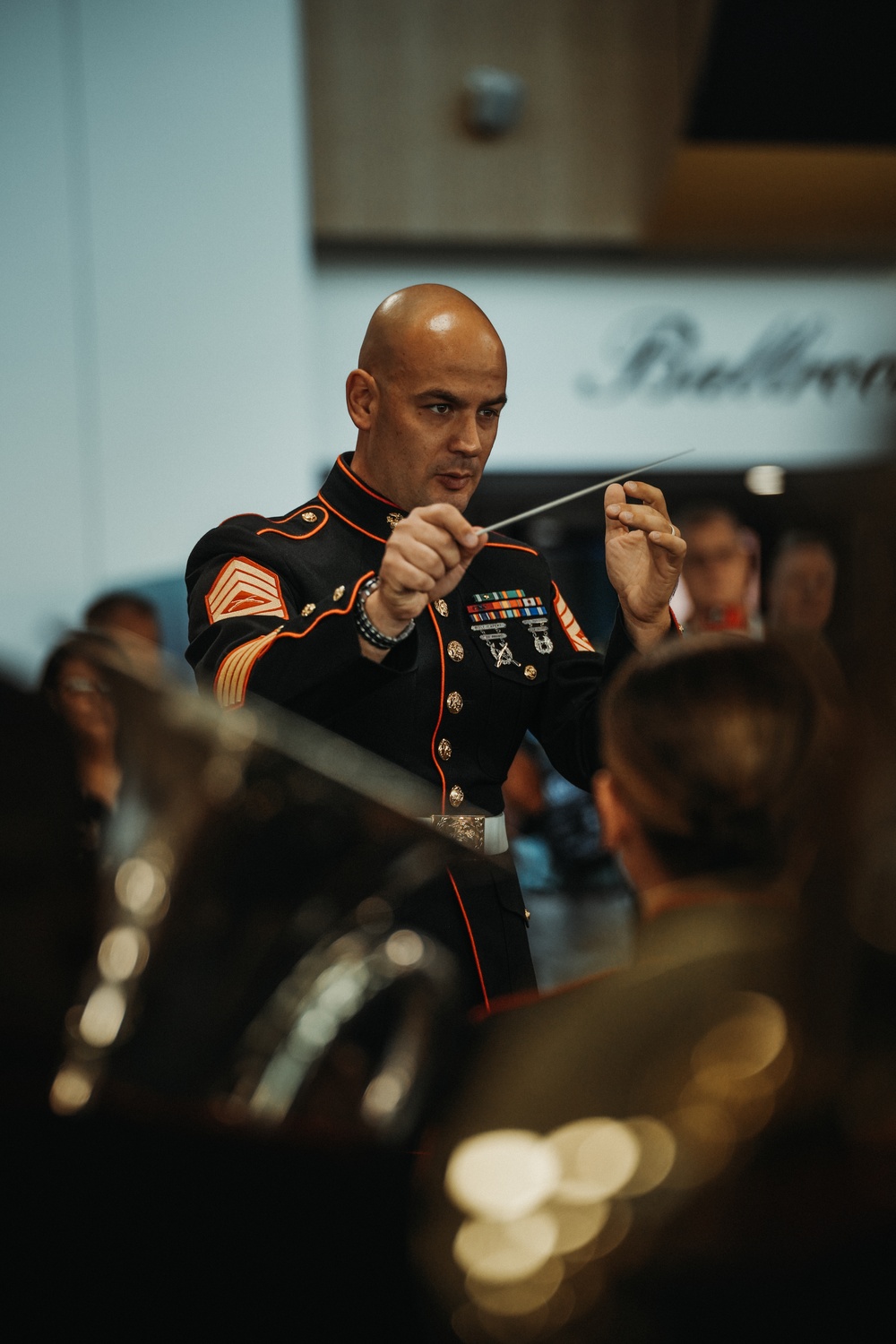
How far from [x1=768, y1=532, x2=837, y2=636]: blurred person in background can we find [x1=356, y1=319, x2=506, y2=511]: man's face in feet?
1.28

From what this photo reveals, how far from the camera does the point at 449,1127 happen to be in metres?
0.90

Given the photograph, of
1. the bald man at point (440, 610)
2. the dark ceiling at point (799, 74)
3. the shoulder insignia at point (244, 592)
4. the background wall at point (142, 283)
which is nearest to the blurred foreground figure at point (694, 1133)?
the bald man at point (440, 610)

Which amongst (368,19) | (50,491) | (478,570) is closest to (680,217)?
(368,19)

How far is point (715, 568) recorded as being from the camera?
335cm

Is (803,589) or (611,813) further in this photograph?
(803,589)

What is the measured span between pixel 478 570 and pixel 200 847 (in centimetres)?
93

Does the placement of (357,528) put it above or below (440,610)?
above

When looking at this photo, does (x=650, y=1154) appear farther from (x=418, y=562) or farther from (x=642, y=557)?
(x=642, y=557)

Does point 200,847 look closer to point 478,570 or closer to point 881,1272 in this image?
point 881,1272

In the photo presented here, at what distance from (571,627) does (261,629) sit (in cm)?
50

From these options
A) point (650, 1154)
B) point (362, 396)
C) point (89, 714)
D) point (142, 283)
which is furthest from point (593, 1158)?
point (142, 283)

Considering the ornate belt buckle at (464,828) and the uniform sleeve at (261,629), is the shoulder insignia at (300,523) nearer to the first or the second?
the uniform sleeve at (261,629)

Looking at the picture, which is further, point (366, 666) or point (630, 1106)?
point (366, 666)

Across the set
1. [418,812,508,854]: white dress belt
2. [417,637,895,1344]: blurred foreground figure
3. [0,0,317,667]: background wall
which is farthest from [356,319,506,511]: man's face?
[0,0,317,667]: background wall
